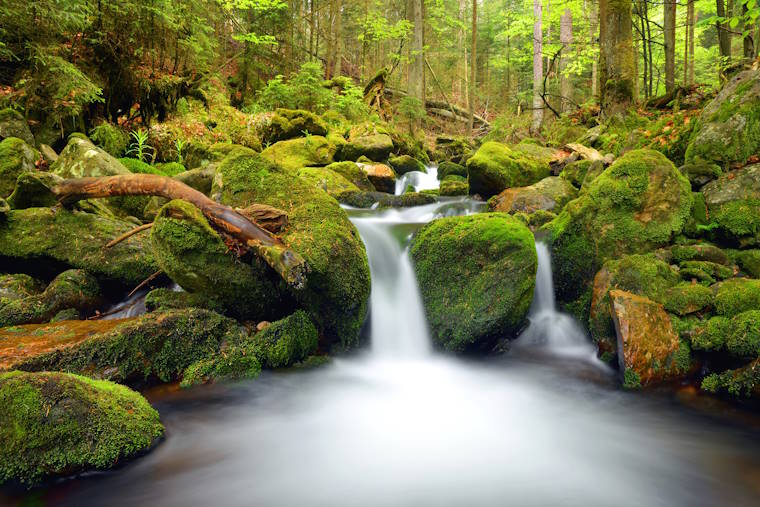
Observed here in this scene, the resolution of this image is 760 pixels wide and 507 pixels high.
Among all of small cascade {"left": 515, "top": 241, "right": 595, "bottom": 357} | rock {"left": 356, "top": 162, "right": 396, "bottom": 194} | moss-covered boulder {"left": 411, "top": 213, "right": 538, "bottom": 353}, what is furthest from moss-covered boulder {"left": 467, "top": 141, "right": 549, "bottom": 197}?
moss-covered boulder {"left": 411, "top": 213, "right": 538, "bottom": 353}

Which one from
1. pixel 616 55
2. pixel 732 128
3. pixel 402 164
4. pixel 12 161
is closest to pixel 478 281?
pixel 732 128

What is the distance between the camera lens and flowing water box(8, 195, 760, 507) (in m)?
2.90

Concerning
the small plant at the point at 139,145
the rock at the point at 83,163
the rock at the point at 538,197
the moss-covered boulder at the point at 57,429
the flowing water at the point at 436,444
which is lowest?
the flowing water at the point at 436,444

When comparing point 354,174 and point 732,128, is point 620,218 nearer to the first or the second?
point 732,128

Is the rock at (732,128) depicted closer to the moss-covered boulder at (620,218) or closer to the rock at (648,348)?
the moss-covered boulder at (620,218)

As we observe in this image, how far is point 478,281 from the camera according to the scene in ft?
17.1

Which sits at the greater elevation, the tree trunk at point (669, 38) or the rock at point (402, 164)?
the tree trunk at point (669, 38)

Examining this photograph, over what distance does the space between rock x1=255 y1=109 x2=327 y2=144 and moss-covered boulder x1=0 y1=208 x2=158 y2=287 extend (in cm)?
798

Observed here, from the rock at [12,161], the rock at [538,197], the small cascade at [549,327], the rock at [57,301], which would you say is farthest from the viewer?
the rock at [538,197]

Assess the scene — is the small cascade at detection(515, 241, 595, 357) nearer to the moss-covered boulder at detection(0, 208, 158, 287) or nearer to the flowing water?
the flowing water

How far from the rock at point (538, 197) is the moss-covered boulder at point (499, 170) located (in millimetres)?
656

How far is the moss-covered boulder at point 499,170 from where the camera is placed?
893 cm

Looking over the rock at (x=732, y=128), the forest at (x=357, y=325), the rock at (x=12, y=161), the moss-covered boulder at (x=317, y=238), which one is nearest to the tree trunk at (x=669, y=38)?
the forest at (x=357, y=325)

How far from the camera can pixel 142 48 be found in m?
9.27
